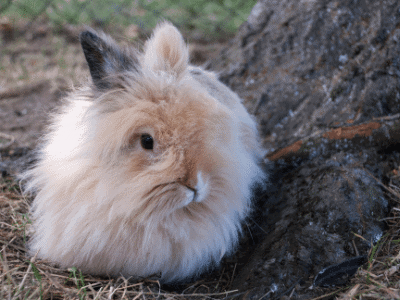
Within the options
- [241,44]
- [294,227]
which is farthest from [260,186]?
[241,44]

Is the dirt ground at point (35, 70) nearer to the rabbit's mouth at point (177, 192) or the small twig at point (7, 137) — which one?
the small twig at point (7, 137)

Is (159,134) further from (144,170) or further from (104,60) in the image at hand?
(104,60)

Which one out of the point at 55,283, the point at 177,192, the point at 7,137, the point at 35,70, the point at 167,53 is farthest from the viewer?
the point at 35,70

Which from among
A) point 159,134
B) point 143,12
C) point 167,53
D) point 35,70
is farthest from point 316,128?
point 143,12

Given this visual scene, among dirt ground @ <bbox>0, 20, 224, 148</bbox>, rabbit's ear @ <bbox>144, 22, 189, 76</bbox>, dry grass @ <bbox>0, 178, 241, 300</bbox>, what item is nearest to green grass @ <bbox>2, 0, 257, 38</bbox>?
dirt ground @ <bbox>0, 20, 224, 148</bbox>

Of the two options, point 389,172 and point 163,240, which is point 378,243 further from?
point 163,240

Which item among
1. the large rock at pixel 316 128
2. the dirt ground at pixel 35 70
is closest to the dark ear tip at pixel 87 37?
the dirt ground at pixel 35 70
